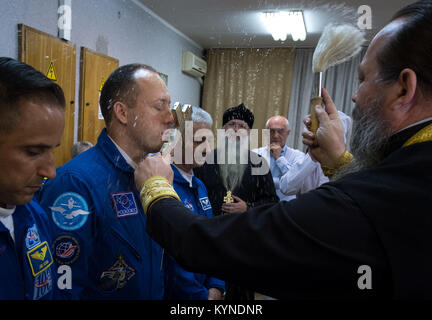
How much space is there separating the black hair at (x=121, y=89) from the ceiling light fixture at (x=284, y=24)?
552 mm

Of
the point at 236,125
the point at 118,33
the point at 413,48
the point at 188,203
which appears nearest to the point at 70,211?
the point at 188,203

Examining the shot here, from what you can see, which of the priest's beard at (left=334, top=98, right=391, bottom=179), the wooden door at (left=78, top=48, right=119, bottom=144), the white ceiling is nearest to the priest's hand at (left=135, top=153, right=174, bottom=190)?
the priest's beard at (left=334, top=98, right=391, bottom=179)

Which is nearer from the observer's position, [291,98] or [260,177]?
[291,98]

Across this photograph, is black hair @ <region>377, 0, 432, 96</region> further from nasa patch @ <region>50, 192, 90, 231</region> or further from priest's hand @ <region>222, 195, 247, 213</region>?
nasa patch @ <region>50, 192, 90, 231</region>

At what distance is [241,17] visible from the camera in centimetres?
142

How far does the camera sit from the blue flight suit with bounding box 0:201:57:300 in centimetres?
62

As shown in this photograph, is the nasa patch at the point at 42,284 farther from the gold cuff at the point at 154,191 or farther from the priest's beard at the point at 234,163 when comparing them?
the priest's beard at the point at 234,163

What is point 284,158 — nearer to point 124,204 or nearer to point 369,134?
point 369,134

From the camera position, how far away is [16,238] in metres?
0.67

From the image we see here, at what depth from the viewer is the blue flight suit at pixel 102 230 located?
0.84m

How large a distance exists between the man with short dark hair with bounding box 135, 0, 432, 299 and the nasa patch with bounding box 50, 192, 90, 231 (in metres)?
0.23

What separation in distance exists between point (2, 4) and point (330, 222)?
2186 mm
